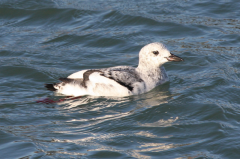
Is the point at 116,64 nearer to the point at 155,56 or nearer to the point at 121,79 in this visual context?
the point at 155,56

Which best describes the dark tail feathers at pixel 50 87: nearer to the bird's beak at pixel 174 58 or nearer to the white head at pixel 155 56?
the white head at pixel 155 56

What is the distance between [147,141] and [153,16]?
7582 mm

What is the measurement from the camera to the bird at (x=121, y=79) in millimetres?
9406

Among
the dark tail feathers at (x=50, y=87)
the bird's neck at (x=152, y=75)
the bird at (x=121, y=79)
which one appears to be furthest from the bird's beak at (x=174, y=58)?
the dark tail feathers at (x=50, y=87)

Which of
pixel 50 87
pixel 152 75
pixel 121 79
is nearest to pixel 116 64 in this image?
pixel 152 75

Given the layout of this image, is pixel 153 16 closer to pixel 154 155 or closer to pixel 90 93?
pixel 90 93

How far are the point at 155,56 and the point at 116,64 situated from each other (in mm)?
1948

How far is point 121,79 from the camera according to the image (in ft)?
31.0

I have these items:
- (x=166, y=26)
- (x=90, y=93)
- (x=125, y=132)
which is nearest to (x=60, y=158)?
(x=125, y=132)

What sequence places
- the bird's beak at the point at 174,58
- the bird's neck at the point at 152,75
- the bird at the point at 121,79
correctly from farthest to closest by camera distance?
1. the bird's neck at the point at 152,75
2. the bird's beak at the point at 174,58
3. the bird at the point at 121,79

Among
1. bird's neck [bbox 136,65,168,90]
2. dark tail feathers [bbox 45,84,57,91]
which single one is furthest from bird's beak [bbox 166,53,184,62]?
dark tail feathers [bbox 45,84,57,91]

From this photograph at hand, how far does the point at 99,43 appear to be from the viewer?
1295cm

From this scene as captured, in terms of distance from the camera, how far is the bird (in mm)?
9406

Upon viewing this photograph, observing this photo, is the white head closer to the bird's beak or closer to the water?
the bird's beak
